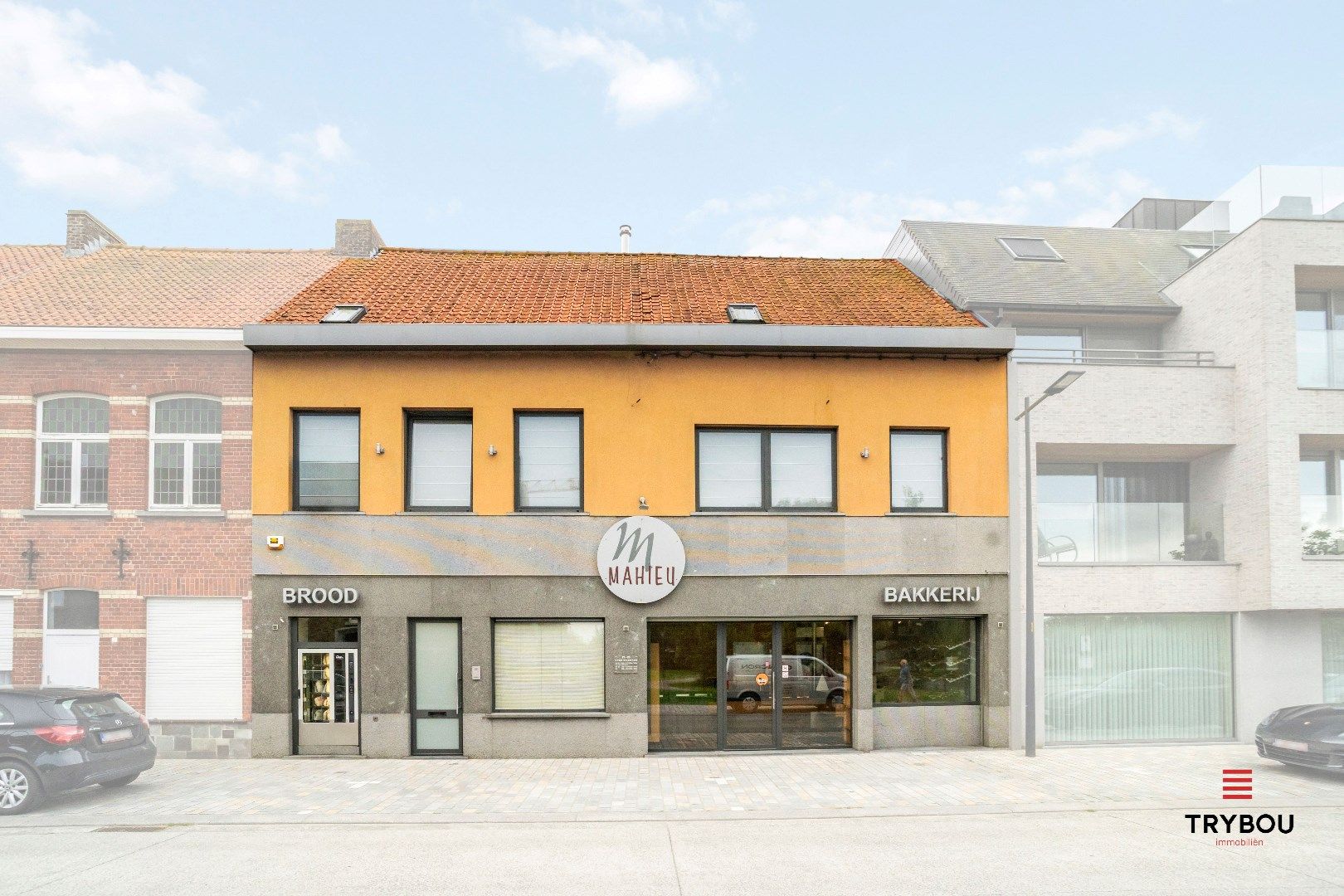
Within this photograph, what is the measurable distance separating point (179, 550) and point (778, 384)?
9.81 m

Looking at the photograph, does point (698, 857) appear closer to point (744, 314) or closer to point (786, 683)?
point (786, 683)

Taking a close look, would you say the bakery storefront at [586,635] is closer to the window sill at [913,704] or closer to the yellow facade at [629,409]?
the window sill at [913,704]

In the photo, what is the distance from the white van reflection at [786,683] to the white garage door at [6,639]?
36.8ft

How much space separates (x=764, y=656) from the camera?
1506cm

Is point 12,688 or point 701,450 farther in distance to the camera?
point 701,450

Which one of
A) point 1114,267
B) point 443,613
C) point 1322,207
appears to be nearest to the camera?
point 443,613

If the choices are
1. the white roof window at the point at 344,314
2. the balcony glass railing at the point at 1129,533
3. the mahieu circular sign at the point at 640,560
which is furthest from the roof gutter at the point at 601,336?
the balcony glass railing at the point at 1129,533

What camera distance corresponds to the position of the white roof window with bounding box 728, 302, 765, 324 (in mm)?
15534

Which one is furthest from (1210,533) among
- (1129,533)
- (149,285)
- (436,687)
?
(149,285)

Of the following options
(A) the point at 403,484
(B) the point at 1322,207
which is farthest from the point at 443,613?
(B) the point at 1322,207

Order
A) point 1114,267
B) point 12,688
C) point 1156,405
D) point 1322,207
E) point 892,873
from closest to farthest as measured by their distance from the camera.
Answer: point 892,873 → point 12,688 → point 1156,405 → point 1322,207 → point 1114,267

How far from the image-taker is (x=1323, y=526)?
1554cm

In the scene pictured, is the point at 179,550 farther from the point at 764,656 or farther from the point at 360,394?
the point at 764,656

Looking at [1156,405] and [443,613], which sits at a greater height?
[1156,405]
